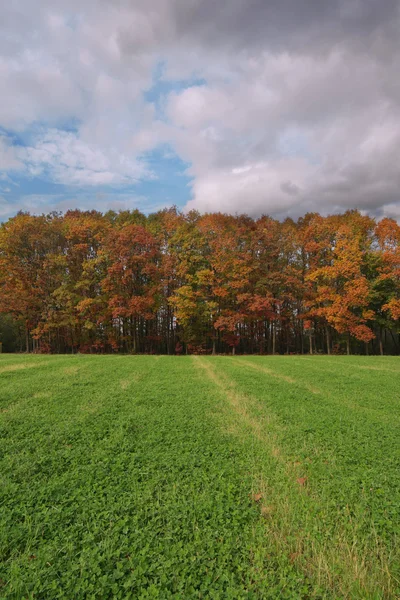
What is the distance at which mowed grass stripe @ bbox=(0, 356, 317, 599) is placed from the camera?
98.5 inches

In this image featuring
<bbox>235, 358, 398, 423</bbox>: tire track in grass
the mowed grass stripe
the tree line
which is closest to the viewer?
the mowed grass stripe

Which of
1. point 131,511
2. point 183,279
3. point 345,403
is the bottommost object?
point 345,403

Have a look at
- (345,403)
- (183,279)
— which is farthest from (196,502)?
(183,279)

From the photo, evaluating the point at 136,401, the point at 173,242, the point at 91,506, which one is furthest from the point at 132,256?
the point at 91,506

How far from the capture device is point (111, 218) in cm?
3866

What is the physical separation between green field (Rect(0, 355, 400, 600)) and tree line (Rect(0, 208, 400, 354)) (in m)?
23.6

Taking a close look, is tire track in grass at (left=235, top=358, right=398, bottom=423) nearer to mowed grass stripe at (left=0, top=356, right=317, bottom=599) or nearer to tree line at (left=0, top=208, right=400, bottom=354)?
mowed grass stripe at (left=0, top=356, right=317, bottom=599)

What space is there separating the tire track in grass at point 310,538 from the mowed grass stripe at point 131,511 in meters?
0.14

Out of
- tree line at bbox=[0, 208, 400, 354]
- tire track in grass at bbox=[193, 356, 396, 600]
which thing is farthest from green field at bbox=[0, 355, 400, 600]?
tree line at bbox=[0, 208, 400, 354]

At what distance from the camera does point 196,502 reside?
11.5 ft

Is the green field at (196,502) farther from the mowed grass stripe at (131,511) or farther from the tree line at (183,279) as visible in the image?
the tree line at (183,279)

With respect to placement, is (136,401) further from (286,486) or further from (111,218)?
(111,218)

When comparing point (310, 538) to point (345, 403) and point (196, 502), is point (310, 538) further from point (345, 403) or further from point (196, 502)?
point (345, 403)

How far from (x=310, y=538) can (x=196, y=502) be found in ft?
4.08
